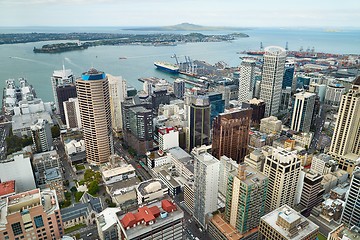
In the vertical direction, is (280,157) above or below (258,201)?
above

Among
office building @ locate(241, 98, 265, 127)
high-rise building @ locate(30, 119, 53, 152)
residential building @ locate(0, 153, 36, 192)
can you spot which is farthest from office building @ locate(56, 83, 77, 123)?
office building @ locate(241, 98, 265, 127)

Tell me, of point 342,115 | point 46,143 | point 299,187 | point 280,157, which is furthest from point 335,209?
point 46,143

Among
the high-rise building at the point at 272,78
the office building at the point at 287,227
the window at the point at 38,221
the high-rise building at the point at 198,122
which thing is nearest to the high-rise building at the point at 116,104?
the high-rise building at the point at 198,122

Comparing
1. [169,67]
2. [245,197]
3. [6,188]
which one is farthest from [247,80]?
[6,188]

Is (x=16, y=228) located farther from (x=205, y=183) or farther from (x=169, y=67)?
(x=169, y=67)

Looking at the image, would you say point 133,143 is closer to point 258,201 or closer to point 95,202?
point 95,202

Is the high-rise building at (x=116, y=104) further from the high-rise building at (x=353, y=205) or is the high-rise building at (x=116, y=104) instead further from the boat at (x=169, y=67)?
the boat at (x=169, y=67)
